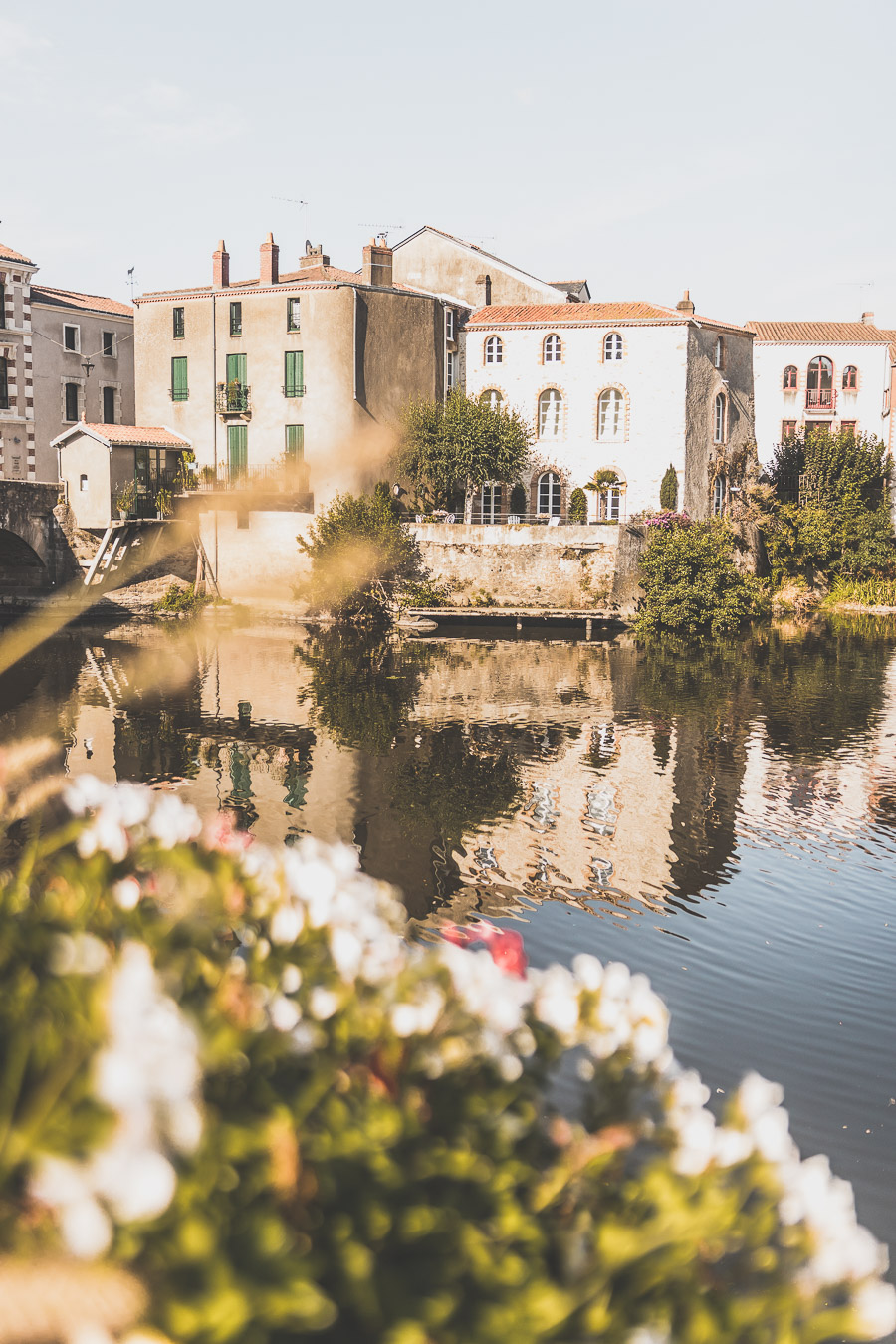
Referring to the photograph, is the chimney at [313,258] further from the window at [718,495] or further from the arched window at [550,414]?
the window at [718,495]

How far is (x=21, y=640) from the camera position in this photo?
125 feet

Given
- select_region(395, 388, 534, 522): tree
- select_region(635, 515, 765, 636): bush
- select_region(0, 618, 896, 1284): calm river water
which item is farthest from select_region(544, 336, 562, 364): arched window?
select_region(0, 618, 896, 1284): calm river water

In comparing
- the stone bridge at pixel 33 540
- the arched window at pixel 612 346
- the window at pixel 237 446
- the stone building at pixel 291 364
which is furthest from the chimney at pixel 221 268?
the arched window at pixel 612 346

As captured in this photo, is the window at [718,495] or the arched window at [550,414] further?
the window at [718,495]

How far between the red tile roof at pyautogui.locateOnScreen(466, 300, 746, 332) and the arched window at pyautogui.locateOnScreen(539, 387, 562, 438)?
10.2ft

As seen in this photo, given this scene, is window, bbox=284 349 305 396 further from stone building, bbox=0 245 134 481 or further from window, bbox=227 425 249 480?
stone building, bbox=0 245 134 481

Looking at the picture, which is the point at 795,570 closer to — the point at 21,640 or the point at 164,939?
the point at 21,640

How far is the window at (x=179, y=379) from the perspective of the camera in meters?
48.1

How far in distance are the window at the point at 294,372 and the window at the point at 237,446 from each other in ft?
9.22

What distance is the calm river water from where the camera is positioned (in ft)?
33.1

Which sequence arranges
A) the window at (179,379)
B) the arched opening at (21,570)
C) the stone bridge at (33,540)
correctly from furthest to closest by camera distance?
the window at (179,379), the arched opening at (21,570), the stone bridge at (33,540)

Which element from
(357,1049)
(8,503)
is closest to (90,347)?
(8,503)

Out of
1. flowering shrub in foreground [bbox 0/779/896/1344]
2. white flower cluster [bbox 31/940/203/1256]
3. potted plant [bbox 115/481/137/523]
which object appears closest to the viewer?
white flower cluster [bbox 31/940/203/1256]

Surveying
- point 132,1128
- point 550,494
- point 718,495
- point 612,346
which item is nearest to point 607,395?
point 612,346
